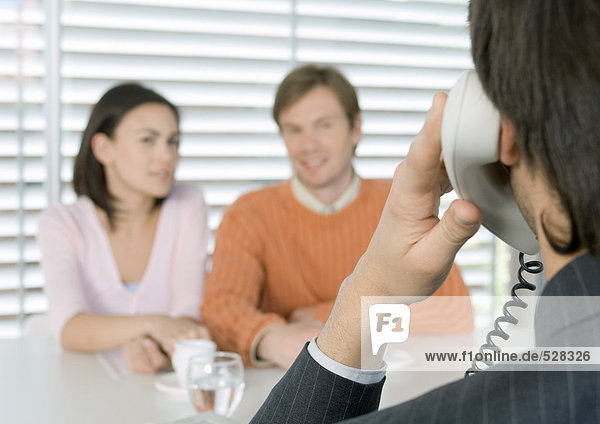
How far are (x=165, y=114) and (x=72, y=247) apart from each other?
1.73 feet

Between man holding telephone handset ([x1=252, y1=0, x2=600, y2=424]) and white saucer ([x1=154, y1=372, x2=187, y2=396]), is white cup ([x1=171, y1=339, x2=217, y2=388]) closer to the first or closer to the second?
white saucer ([x1=154, y1=372, x2=187, y2=396])

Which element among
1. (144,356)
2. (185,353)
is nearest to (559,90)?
(185,353)

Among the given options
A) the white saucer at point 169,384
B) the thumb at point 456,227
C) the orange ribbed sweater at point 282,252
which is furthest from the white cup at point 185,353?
the thumb at point 456,227

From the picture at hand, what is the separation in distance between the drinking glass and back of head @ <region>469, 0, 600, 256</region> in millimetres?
802

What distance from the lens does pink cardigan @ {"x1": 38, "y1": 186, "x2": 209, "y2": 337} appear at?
2.03 metres

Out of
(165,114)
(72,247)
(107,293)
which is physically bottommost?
(107,293)

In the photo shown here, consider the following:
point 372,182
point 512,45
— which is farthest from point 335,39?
point 512,45

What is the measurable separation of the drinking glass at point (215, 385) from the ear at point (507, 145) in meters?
0.77

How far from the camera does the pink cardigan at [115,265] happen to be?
2.03 metres

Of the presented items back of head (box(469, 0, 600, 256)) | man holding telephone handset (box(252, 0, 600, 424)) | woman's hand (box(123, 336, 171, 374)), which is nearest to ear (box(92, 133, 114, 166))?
woman's hand (box(123, 336, 171, 374))

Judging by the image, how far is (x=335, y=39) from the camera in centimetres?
324

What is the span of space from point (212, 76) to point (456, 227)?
8.39ft

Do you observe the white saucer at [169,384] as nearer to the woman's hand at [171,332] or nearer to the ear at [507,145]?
the woman's hand at [171,332]

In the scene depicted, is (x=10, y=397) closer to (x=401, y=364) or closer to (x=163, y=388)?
(x=163, y=388)
